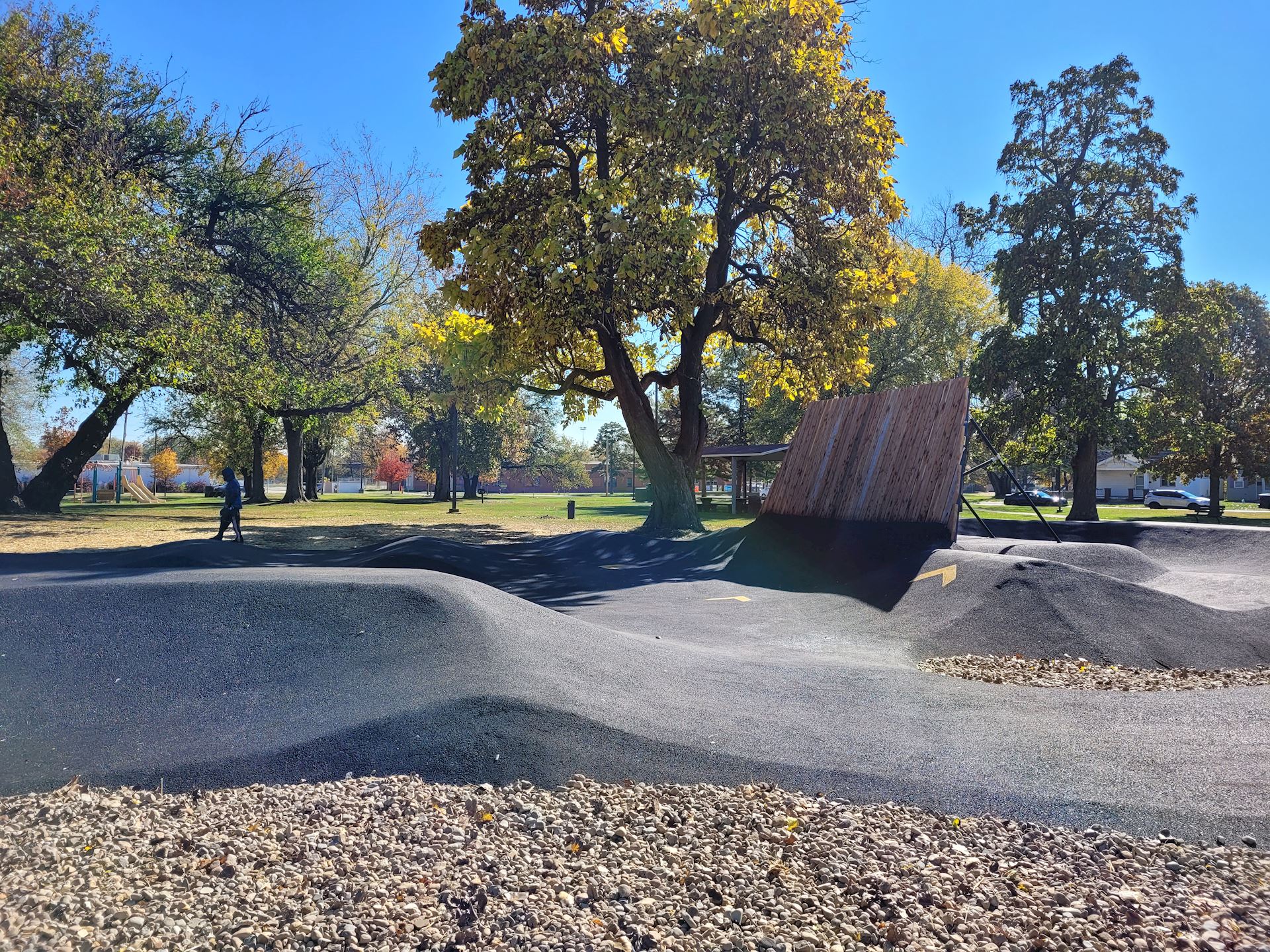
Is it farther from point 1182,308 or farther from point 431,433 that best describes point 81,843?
point 431,433

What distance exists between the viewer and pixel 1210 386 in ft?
121

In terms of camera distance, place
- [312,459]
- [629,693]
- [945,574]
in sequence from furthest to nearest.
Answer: [312,459], [945,574], [629,693]

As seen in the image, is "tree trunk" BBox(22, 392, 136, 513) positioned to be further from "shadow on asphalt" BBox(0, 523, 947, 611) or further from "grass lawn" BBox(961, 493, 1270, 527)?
"grass lawn" BBox(961, 493, 1270, 527)

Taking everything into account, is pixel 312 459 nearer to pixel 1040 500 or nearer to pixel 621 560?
pixel 621 560

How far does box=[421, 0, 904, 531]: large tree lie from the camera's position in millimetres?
15258

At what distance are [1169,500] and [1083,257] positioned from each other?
101ft

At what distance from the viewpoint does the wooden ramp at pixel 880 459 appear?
40.8 ft

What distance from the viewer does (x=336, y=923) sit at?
9.72 ft

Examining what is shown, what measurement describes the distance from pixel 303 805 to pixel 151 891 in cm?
89

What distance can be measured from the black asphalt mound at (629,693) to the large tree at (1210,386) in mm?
21675

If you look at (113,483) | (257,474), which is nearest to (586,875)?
(257,474)

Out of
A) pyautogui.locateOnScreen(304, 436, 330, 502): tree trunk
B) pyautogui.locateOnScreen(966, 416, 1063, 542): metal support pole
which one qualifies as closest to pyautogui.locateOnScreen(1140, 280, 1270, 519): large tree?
pyautogui.locateOnScreen(966, 416, 1063, 542): metal support pole

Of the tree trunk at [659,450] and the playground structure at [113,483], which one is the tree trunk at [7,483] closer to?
the playground structure at [113,483]

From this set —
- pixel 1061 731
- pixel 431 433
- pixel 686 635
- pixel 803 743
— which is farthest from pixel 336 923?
pixel 431 433
